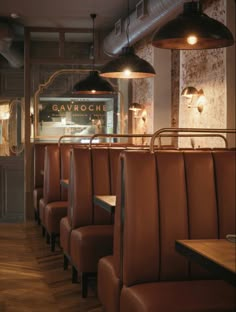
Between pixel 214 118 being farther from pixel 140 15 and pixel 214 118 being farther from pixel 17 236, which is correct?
pixel 17 236

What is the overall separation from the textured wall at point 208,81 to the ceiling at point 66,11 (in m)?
1.59

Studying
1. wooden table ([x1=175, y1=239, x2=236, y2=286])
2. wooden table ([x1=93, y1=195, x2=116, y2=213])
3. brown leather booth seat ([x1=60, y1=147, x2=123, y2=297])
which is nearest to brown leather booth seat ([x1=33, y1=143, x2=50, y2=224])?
brown leather booth seat ([x1=60, y1=147, x2=123, y2=297])

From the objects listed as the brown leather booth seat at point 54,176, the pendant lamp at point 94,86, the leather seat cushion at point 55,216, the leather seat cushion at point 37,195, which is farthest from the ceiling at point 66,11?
the leather seat cushion at point 55,216

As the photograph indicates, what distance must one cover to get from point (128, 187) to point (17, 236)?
466 centimetres

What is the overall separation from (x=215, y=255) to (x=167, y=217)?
89cm

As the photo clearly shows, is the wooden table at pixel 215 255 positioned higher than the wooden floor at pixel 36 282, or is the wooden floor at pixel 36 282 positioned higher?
the wooden table at pixel 215 255

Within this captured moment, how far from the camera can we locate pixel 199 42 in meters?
4.01

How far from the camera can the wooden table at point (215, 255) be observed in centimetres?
197

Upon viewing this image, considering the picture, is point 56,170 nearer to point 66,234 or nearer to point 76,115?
point 66,234

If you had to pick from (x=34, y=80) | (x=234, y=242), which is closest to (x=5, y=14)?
(x=34, y=80)

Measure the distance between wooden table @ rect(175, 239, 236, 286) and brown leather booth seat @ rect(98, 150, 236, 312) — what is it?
0.54 m

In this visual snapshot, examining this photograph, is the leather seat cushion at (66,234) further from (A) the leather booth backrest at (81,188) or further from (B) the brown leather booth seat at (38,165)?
(B) the brown leather booth seat at (38,165)

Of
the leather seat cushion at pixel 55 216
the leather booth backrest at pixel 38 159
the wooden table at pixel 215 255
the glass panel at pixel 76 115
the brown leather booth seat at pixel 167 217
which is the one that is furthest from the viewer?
the glass panel at pixel 76 115

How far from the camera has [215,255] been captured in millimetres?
2160
